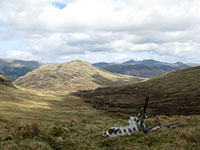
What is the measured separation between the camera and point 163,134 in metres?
13.4

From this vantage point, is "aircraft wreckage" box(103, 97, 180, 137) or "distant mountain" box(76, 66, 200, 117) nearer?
"aircraft wreckage" box(103, 97, 180, 137)

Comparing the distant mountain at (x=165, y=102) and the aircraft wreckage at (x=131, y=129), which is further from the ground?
the aircraft wreckage at (x=131, y=129)

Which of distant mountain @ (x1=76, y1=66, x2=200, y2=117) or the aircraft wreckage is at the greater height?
the aircraft wreckage

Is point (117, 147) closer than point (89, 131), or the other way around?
point (117, 147)

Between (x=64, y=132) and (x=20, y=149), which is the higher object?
(x=20, y=149)

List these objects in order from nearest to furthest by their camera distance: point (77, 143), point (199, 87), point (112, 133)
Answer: point (77, 143) < point (112, 133) < point (199, 87)

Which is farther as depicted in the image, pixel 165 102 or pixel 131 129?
pixel 165 102

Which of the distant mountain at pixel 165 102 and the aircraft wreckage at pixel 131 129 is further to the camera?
the distant mountain at pixel 165 102

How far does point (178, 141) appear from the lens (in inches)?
457

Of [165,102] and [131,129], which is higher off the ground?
[131,129]

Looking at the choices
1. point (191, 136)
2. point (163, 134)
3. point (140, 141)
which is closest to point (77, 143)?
point (140, 141)

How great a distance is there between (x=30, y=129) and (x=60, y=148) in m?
3.24

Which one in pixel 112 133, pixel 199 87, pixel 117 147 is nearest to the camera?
pixel 117 147

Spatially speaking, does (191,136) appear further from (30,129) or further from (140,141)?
(30,129)
